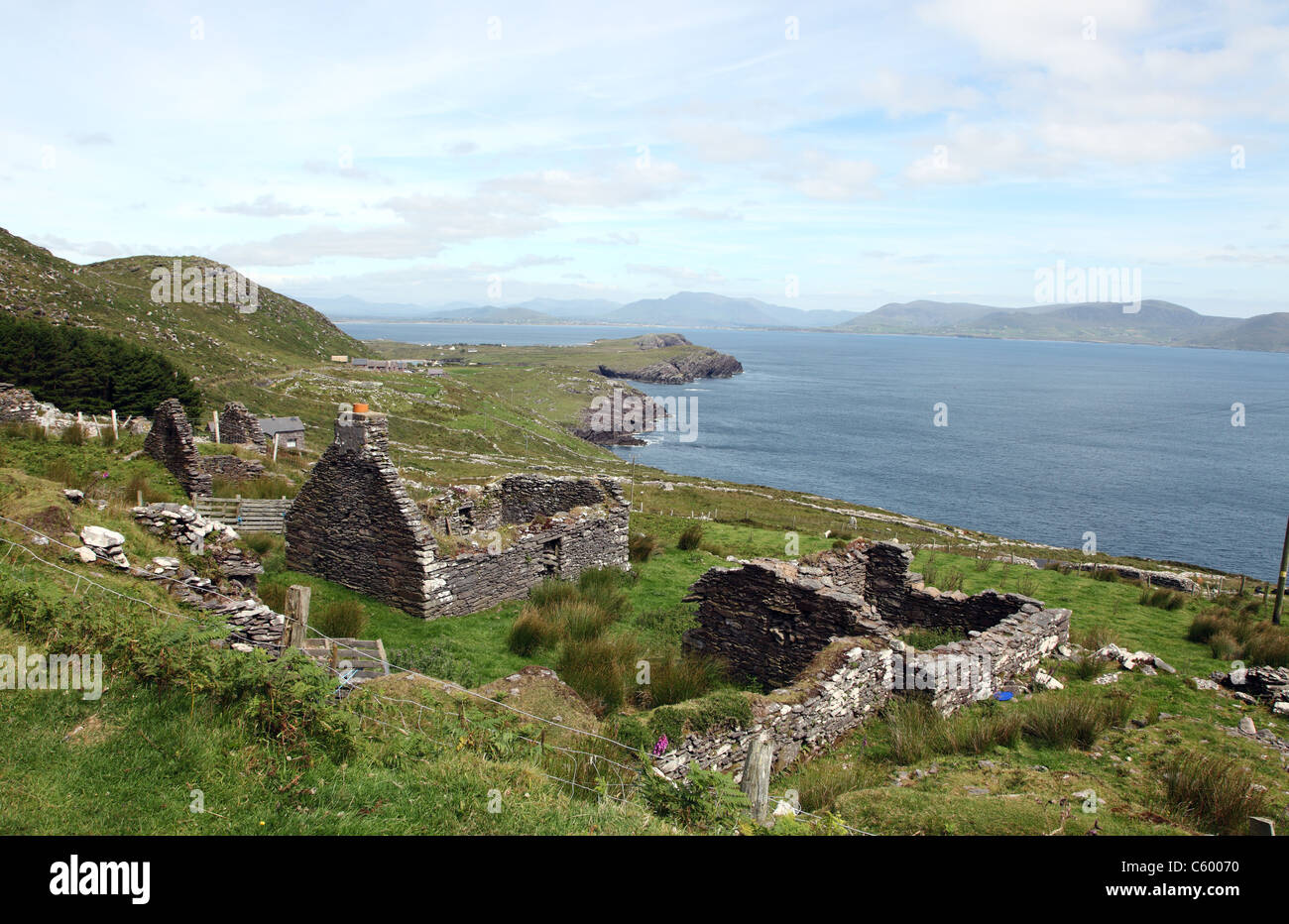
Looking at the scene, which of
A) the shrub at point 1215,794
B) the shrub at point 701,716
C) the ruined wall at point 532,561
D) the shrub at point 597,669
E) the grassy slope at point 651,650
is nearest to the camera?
the grassy slope at point 651,650

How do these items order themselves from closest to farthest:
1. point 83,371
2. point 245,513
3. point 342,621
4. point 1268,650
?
1. point 342,621
2. point 1268,650
3. point 245,513
4. point 83,371

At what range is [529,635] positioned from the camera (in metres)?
13.8

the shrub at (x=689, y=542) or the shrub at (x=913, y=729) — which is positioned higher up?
the shrub at (x=689, y=542)

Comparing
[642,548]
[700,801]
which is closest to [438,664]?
[700,801]

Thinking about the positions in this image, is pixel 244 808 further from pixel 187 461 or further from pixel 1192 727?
pixel 187 461

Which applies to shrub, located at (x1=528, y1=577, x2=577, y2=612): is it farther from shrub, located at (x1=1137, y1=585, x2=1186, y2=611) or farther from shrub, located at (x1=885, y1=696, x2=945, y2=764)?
shrub, located at (x1=1137, y1=585, x2=1186, y2=611)

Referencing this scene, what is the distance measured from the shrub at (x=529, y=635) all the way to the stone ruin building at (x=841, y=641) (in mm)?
2893

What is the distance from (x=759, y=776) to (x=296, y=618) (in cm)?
736

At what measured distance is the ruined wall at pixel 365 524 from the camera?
49.8 ft

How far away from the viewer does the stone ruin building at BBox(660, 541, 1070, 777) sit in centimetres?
1058

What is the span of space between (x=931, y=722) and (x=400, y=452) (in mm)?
60170

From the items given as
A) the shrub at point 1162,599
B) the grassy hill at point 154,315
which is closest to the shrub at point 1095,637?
the shrub at point 1162,599

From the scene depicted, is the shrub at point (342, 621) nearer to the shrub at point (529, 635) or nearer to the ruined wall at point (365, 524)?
the ruined wall at point (365, 524)

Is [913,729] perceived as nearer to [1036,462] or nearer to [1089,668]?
[1089,668]
